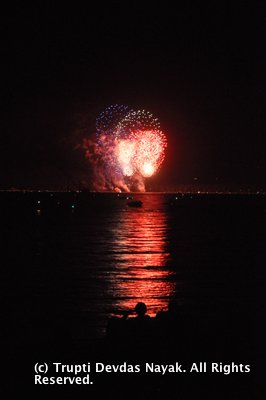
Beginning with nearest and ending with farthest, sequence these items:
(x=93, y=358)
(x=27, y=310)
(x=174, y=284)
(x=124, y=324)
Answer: (x=93, y=358)
(x=124, y=324)
(x=27, y=310)
(x=174, y=284)

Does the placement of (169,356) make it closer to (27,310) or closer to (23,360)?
(23,360)

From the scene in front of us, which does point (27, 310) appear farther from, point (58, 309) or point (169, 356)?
point (169, 356)

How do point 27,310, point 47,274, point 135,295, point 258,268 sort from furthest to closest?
point 258,268 < point 47,274 < point 135,295 < point 27,310

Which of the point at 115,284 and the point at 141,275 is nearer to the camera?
the point at 115,284

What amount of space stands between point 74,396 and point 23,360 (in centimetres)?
269

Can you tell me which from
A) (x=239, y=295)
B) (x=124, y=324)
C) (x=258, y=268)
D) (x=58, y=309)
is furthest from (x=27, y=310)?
(x=258, y=268)

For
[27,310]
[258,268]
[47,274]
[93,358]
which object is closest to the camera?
[93,358]

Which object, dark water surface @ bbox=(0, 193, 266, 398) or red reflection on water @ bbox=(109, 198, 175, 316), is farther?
red reflection on water @ bbox=(109, 198, 175, 316)

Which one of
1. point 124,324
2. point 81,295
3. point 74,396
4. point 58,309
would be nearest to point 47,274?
point 81,295

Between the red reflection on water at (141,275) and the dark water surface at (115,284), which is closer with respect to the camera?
the dark water surface at (115,284)

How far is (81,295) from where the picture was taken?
3584 cm

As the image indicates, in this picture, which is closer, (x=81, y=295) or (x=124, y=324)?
(x=124, y=324)

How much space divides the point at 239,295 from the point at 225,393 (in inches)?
894

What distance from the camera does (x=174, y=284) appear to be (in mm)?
39500
